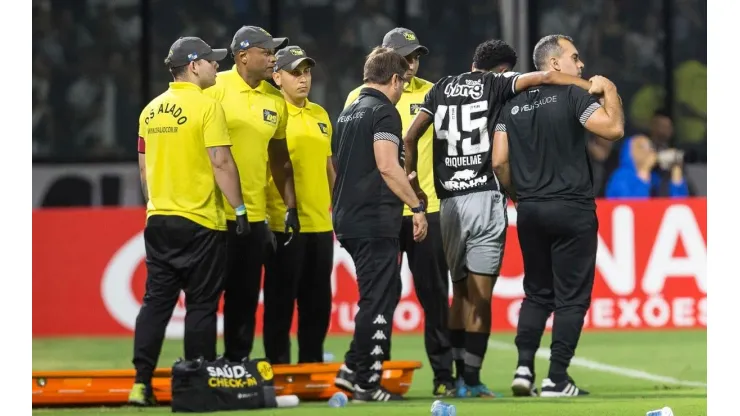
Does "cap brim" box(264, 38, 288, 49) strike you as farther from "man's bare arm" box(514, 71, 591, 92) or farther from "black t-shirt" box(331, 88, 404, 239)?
"man's bare arm" box(514, 71, 591, 92)

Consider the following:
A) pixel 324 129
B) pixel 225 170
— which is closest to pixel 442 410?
pixel 225 170

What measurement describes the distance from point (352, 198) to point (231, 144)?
783 millimetres

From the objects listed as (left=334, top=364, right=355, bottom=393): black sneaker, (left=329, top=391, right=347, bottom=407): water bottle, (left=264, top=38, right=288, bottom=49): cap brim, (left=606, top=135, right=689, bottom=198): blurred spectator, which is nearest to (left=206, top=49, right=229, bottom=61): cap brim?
(left=264, top=38, right=288, bottom=49): cap brim

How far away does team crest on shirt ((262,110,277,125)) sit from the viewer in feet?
31.3

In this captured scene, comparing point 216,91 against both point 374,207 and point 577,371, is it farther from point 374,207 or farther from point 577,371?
point 577,371

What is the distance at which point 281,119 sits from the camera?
31.8 ft

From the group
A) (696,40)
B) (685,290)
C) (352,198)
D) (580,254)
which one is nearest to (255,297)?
(352,198)

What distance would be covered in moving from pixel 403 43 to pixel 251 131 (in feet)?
3.79

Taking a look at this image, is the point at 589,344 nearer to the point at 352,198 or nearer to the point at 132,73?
the point at 352,198

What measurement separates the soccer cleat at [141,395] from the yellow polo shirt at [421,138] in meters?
2.03

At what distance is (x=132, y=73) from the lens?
59.9ft

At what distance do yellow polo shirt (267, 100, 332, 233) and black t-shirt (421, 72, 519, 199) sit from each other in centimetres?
101

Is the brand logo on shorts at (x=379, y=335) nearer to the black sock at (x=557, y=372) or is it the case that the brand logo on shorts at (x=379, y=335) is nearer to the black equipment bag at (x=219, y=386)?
the black equipment bag at (x=219, y=386)
